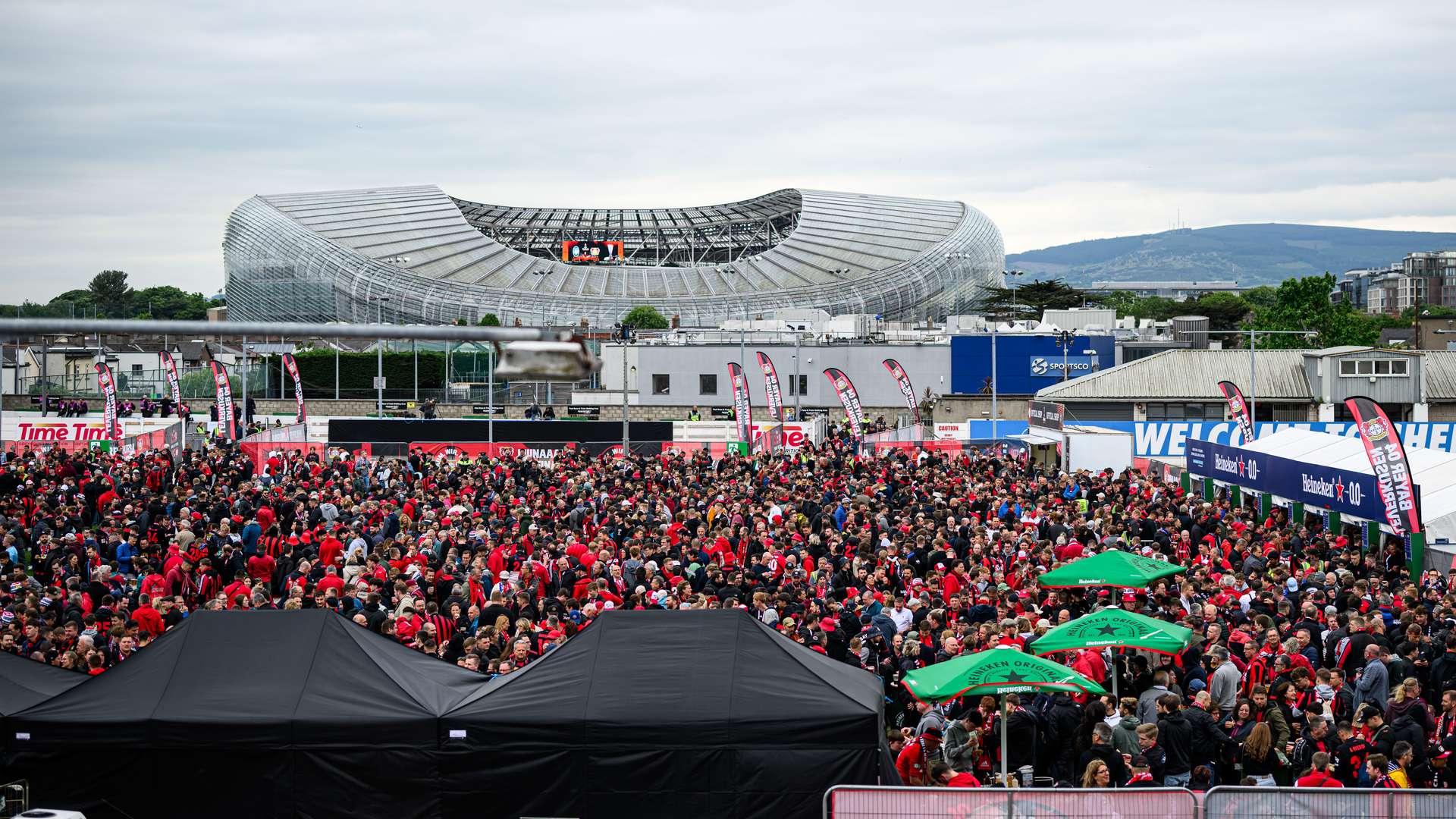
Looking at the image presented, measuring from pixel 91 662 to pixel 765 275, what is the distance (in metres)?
90.6

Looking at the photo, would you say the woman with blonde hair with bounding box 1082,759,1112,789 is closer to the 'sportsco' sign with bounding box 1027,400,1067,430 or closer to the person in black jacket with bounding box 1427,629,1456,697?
the person in black jacket with bounding box 1427,629,1456,697

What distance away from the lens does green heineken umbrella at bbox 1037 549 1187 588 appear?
12797mm

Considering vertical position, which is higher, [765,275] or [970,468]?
[765,275]

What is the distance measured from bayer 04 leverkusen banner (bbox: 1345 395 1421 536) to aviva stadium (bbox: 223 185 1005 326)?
7629cm

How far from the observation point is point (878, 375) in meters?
59.6

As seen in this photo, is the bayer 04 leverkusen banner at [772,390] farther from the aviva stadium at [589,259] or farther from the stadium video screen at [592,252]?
the stadium video screen at [592,252]

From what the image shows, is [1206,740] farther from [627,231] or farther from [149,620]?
[627,231]

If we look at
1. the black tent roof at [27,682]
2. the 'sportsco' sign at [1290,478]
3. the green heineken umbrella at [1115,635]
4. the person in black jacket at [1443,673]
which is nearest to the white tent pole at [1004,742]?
the green heineken umbrella at [1115,635]

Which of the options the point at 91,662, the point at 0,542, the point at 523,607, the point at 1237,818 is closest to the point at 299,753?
the point at 91,662

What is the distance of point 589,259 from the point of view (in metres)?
104

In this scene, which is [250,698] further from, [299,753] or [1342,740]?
[1342,740]

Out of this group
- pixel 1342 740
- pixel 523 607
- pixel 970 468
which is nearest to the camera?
pixel 1342 740

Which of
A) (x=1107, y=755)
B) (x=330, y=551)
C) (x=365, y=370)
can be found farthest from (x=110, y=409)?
(x=1107, y=755)

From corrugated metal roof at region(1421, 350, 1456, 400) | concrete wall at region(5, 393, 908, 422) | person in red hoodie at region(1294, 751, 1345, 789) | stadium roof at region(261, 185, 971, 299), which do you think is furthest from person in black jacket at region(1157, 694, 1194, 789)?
stadium roof at region(261, 185, 971, 299)
